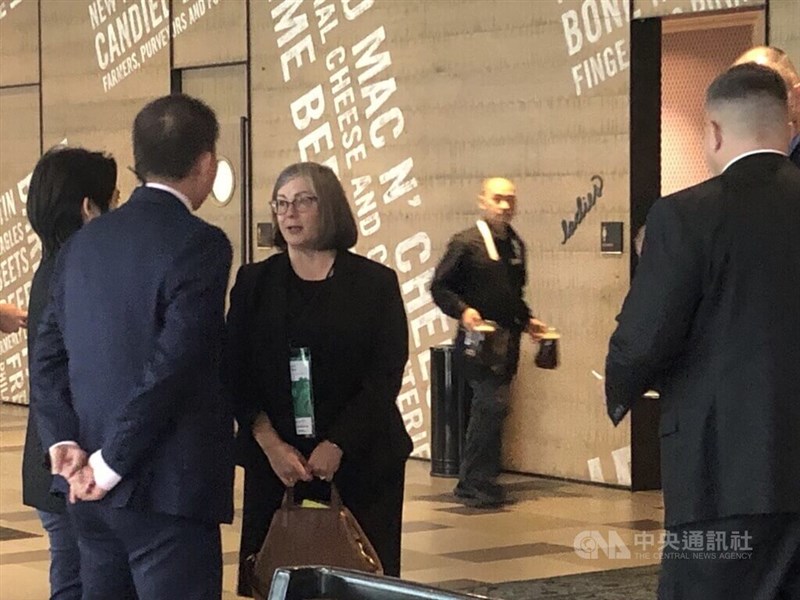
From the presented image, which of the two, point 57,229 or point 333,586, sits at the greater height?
point 57,229

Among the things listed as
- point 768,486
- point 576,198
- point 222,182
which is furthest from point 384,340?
point 222,182

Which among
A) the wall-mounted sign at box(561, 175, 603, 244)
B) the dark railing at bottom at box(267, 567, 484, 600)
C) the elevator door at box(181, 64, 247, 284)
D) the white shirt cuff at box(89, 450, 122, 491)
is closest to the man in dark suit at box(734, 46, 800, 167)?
the white shirt cuff at box(89, 450, 122, 491)

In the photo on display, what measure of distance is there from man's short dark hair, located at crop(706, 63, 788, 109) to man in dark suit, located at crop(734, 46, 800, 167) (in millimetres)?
512

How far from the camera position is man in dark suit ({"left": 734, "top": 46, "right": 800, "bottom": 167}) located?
14.3ft

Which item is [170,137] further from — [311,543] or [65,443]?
[311,543]

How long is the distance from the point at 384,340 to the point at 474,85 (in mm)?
5853

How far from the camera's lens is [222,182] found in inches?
488

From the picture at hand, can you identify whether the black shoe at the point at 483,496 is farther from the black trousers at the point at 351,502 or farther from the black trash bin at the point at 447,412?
the black trousers at the point at 351,502

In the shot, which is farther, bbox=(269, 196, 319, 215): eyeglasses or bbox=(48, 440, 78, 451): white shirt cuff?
bbox=(269, 196, 319, 215): eyeglasses

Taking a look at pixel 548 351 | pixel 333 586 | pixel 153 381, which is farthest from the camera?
pixel 548 351

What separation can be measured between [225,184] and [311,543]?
27.3 feet

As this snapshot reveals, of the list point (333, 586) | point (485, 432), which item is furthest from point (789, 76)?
point (485, 432)

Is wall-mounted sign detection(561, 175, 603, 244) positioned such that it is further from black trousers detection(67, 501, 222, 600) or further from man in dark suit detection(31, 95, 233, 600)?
black trousers detection(67, 501, 222, 600)

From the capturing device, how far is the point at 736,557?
3.67 m
